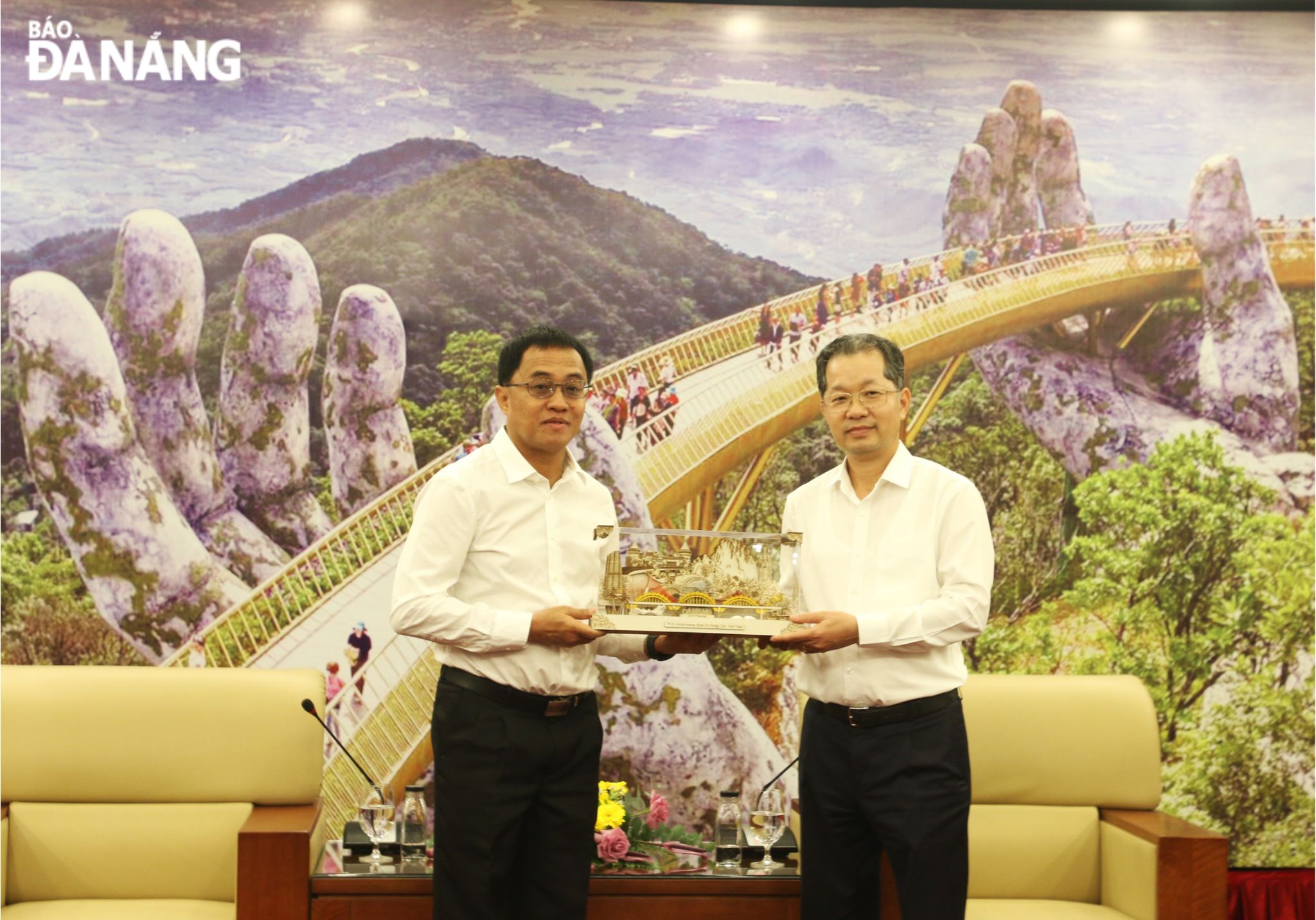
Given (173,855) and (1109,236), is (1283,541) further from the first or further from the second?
(173,855)

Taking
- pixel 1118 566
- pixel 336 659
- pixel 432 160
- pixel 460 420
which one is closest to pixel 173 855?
pixel 336 659

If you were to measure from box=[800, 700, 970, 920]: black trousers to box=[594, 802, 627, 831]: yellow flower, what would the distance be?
0.67 m

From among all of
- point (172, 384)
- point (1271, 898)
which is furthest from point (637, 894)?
point (1271, 898)

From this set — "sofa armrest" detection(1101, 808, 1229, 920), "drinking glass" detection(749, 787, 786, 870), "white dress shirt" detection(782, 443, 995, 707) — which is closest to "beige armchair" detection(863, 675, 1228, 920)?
"sofa armrest" detection(1101, 808, 1229, 920)

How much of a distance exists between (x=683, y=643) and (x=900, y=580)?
1.69 feet

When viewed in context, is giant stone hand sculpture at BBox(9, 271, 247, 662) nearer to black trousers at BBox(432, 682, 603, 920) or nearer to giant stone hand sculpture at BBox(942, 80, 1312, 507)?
black trousers at BBox(432, 682, 603, 920)

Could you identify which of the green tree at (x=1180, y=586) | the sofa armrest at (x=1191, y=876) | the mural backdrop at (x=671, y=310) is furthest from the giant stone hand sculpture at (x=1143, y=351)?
the sofa armrest at (x=1191, y=876)

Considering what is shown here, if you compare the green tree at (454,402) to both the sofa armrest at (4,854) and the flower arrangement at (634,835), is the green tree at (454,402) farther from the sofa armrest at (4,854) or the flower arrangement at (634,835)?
the sofa armrest at (4,854)

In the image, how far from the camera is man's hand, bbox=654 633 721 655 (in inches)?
103

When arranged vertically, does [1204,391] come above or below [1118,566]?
above

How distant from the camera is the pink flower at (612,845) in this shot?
2.99m

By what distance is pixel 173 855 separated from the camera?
316 cm

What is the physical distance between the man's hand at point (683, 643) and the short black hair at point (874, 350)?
63 cm

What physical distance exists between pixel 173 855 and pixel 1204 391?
4.06 metres
